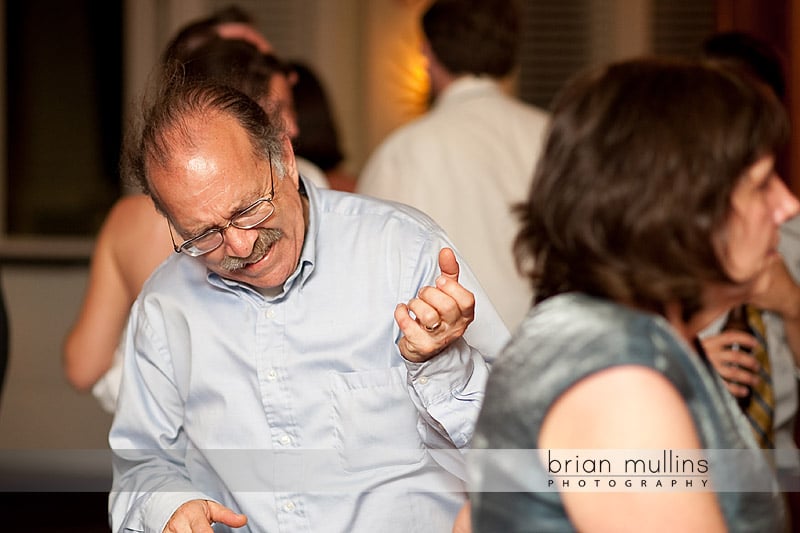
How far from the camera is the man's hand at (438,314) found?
1.24 m

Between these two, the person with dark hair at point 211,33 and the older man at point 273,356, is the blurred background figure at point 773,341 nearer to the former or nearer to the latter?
the older man at point 273,356

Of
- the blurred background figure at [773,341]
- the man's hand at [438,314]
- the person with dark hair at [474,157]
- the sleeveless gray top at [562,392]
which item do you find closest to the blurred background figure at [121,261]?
the person with dark hair at [474,157]

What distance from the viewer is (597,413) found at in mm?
960

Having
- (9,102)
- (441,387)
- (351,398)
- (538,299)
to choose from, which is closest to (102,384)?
(351,398)

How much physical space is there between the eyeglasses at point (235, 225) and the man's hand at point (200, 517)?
382 millimetres

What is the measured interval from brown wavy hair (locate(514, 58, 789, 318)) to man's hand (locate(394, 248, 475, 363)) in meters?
0.18

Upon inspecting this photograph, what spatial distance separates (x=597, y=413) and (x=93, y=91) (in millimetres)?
4199

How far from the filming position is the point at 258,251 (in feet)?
4.83

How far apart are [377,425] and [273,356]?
201 millimetres

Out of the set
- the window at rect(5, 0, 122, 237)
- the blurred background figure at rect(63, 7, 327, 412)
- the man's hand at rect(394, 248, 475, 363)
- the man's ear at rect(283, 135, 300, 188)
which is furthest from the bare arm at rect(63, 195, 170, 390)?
the window at rect(5, 0, 122, 237)

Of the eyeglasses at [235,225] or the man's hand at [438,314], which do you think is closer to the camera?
the man's hand at [438,314]

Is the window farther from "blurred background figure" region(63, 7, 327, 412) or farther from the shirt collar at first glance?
"blurred background figure" region(63, 7, 327, 412)

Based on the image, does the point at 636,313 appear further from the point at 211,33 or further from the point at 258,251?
the point at 211,33

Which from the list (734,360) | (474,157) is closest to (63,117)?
(474,157)
